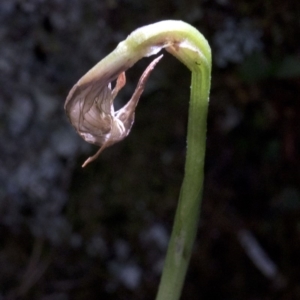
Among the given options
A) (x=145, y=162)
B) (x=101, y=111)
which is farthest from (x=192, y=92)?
(x=145, y=162)

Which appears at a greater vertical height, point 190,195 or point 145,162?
point 190,195

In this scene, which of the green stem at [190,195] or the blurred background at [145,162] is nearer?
the green stem at [190,195]

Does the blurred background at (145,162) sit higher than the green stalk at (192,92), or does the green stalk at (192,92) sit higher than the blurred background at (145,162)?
the green stalk at (192,92)

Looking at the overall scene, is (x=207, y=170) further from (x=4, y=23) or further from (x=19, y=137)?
(x=4, y=23)

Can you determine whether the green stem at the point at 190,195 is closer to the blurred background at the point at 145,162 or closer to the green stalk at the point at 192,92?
the green stalk at the point at 192,92

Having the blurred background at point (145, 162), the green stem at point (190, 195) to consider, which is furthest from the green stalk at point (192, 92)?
the blurred background at point (145, 162)

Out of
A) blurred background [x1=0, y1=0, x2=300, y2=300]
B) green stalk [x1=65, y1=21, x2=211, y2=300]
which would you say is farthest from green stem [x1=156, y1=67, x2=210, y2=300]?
blurred background [x1=0, y1=0, x2=300, y2=300]

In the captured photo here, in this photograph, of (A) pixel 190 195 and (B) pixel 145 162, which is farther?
(B) pixel 145 162

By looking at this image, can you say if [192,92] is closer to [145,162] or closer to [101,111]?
[101,111]
